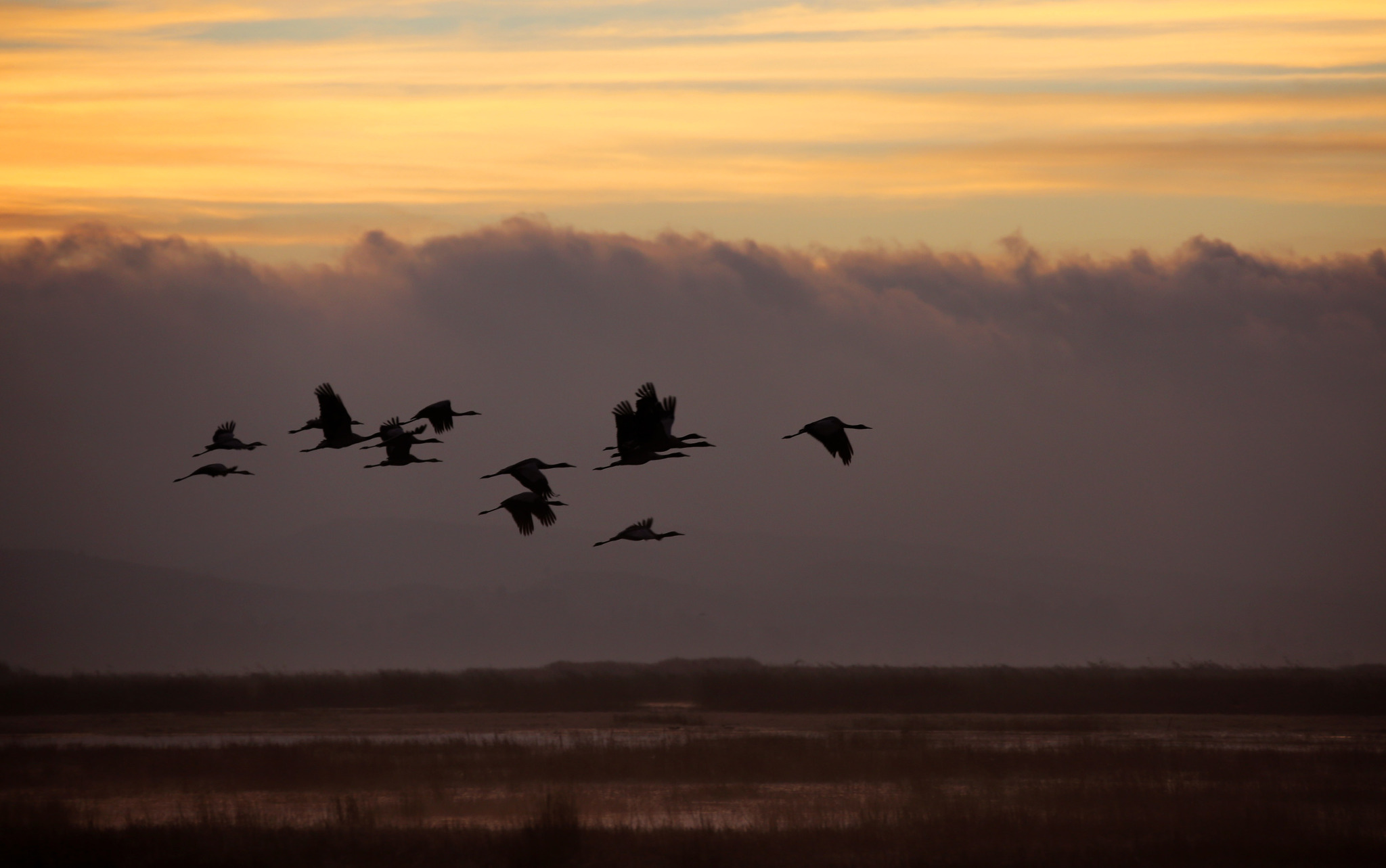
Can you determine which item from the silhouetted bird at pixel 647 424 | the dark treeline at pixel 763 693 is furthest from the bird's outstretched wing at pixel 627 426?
the dark treeline at pixel 763 693

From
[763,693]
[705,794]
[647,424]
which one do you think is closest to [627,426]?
[647,424]

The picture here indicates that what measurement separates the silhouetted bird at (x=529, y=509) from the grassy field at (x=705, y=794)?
7.03 m

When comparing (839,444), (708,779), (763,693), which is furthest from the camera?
(763,693)

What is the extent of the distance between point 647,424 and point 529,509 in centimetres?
261

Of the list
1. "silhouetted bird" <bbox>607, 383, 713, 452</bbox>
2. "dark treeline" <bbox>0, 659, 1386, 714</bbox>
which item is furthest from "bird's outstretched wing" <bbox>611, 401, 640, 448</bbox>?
"dark treeline" <bbox>0, 659, 1386, 714</bbox>

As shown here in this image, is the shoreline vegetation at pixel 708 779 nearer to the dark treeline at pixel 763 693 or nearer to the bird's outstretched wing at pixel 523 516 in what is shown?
the dark treeline at pixel 763 693

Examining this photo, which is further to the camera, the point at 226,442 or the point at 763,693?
the point at 763,693

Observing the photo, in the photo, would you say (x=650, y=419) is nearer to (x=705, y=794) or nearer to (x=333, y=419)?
(x=333, y=419)

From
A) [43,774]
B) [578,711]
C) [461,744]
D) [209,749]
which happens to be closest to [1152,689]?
[578,711]

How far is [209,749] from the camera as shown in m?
47.3

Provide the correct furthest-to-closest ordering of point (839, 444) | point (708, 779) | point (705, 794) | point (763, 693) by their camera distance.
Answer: point (763, 693), point (708, 779), point (705, 794), point (839, 444)

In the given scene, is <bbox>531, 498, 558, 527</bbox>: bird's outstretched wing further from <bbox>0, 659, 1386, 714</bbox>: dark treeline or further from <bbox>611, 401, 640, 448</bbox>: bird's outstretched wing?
<bbox>0, 659, 1386, 714</bbox>: dark treeline

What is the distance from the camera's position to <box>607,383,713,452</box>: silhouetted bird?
25.6m

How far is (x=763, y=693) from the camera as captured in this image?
2899 inches
